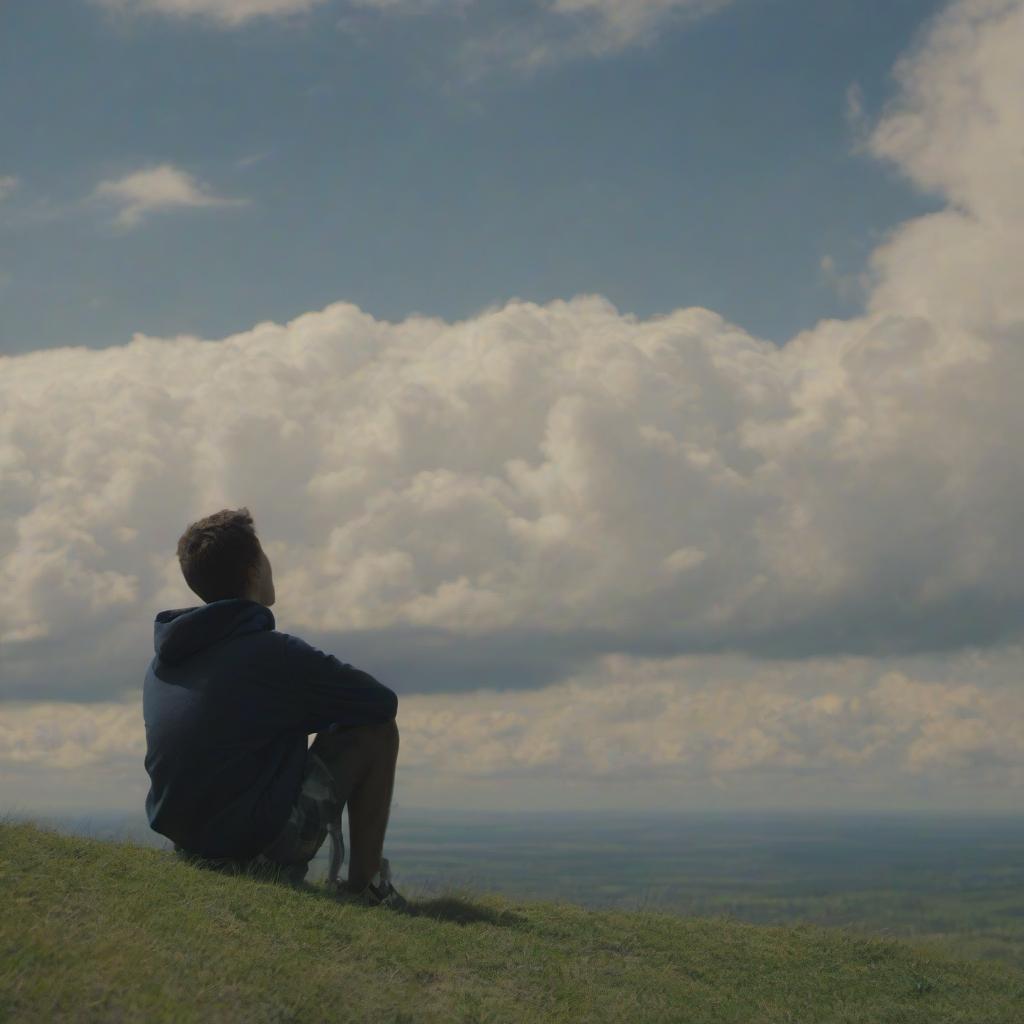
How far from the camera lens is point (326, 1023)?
20.5 feet

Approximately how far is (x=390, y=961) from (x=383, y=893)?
5.68 ft

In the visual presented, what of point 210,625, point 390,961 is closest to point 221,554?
point 210,625

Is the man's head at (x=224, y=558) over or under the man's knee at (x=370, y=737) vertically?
over

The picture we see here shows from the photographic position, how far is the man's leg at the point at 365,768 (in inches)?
344

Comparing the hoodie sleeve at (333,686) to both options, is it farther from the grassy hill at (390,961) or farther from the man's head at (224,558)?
the grassy hill at (390,961)

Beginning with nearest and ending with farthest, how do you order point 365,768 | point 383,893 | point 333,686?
point 333,686
point 365,768
point 383,893

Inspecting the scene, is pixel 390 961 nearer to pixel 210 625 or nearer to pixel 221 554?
pixel 210 625

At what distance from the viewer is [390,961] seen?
7.39 m

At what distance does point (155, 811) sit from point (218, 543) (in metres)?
1.92

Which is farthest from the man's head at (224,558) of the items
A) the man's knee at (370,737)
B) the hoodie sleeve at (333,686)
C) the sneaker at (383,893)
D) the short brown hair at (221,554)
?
the sneaker at (383,893)

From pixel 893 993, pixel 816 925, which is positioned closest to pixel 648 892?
pixel 816 925

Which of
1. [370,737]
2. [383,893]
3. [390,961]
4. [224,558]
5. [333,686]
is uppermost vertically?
[224,558]

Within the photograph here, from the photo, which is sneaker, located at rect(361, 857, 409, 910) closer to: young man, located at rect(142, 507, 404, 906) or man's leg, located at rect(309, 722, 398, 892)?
young man, located at rect(142, 507, 404, 906)

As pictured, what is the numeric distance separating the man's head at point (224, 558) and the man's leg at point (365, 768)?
4.01ft
